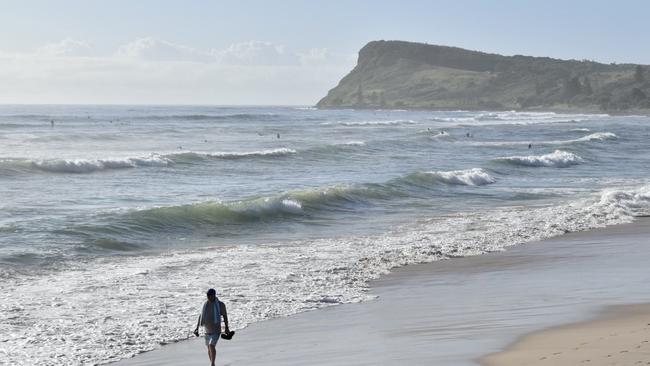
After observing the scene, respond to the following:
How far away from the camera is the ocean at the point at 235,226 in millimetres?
15125

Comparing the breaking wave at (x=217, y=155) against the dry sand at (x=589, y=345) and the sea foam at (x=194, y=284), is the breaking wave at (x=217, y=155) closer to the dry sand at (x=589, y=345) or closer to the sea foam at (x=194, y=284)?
the sea foam at (x=194, y=284)

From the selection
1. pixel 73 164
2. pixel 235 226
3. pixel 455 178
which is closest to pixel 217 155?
pixel 73 164

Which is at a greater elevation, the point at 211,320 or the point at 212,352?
the point at 211,320

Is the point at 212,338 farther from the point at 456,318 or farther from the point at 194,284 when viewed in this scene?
the point at 194,284

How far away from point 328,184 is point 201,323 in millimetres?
26772

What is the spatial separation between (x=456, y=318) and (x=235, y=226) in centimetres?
1413

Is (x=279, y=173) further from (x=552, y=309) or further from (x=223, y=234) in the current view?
(x=552, y=309)

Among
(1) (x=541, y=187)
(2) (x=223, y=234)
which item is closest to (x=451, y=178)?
(1) (x=541, y=187)

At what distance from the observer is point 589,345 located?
11875 millimetres

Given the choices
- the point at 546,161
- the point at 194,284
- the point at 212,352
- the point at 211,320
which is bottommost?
the point at 546,161

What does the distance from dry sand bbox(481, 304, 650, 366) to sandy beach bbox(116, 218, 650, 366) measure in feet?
0.10

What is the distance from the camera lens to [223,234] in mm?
25844

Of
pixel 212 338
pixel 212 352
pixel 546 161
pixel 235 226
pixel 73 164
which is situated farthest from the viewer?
pixel 546 161

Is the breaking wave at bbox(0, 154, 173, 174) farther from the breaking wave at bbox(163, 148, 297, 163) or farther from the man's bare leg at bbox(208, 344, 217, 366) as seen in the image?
the man's bare leg at bbox(208, 344, 217, 366)
